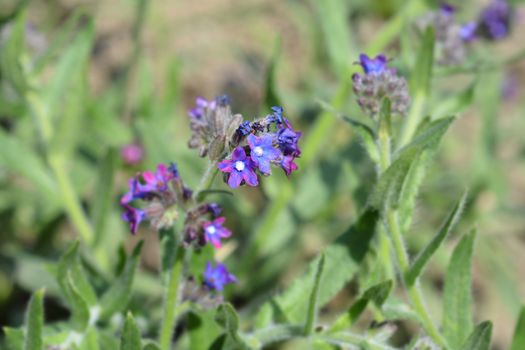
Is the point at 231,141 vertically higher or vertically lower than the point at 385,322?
higher

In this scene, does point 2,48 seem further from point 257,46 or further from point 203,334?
point 257,46

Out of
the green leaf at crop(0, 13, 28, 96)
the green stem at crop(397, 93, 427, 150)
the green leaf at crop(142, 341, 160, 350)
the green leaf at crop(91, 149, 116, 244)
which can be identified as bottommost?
the green leaf at crop(142, 341, 160, 350)

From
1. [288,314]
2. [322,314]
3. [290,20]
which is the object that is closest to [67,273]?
[288,314]

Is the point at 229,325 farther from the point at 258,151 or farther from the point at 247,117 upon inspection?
the point at 247,117

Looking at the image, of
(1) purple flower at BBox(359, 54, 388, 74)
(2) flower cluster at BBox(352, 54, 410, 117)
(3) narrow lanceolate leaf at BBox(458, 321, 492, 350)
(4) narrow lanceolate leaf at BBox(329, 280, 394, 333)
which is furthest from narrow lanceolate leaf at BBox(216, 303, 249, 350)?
(1) purple flower at BBox(359, 54, 388, 74)

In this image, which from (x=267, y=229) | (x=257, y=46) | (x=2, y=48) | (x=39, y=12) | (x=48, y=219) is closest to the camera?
(x=2, y=48)

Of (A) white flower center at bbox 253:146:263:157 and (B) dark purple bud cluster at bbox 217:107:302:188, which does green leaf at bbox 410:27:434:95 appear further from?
(A) white flower center at bbox 253:146:263:157

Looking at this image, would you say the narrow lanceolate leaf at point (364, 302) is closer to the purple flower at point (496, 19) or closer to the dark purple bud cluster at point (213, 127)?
the dark purple bud cluster at point (213, 127)
